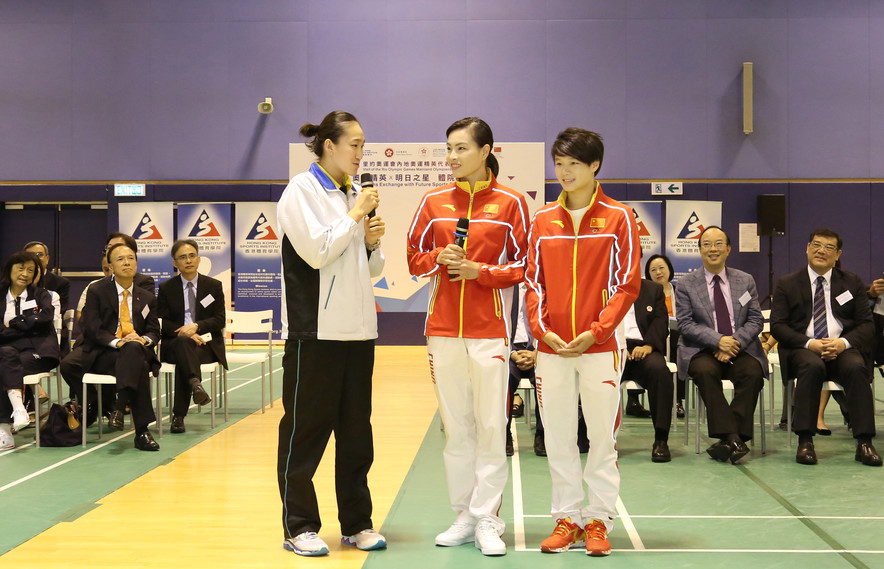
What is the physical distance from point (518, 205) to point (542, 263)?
0.84 ft

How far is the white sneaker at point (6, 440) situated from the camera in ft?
17.4

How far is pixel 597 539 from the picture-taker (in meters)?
3.10

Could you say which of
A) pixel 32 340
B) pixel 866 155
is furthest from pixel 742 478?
pixel 866 155

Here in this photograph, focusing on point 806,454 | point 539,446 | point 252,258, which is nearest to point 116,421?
point 539,446

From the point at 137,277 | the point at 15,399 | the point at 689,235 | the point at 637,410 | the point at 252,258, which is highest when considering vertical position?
the point at 689,235

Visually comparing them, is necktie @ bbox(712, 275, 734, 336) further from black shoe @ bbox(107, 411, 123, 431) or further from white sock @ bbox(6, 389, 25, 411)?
white sock @ bbox(6, 389, 25, 411)

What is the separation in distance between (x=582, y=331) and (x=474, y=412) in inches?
21.3

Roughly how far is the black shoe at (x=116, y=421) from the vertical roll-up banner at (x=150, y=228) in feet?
20.7

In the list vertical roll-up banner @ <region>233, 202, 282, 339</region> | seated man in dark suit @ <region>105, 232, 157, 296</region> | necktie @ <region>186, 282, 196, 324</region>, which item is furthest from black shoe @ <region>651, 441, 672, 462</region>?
vertical roll-up banner @ <region>233, 202, 282, 339</region>

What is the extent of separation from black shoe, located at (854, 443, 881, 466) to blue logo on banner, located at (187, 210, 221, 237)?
952cm

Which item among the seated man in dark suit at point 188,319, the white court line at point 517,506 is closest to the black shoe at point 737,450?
the white court line at point 517,506

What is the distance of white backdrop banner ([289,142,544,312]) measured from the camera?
35.0 feet

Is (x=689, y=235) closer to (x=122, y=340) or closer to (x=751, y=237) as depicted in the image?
(x=751, y=237)

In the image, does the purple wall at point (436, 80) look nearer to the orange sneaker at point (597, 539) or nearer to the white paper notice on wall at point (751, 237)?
the white paper notice on wall at point (751, 237)
